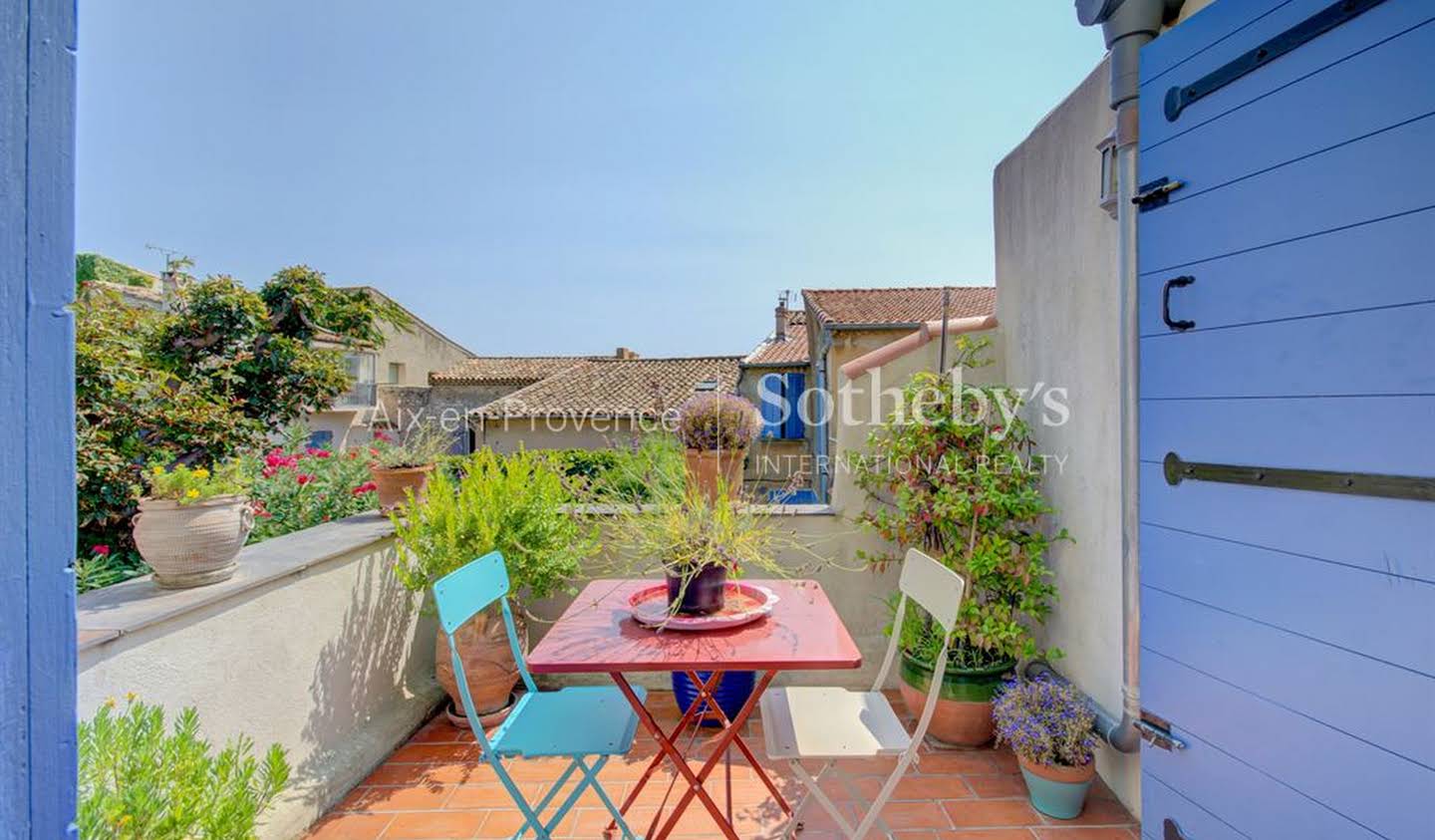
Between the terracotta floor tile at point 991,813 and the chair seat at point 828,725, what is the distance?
0.64 m

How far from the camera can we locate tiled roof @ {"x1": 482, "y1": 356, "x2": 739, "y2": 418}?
54.1 ft

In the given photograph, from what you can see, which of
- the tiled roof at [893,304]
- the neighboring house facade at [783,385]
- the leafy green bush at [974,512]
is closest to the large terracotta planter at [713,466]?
the leafy green bush at [974,512]

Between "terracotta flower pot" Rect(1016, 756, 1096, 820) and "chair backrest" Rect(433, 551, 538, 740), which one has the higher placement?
"chair backrest" Rect(433, 551, 538, 740)

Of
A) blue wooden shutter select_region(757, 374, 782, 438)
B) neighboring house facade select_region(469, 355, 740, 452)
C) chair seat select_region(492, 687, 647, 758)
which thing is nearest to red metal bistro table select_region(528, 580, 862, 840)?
chair seat select_region(492, 687, 647, 758)

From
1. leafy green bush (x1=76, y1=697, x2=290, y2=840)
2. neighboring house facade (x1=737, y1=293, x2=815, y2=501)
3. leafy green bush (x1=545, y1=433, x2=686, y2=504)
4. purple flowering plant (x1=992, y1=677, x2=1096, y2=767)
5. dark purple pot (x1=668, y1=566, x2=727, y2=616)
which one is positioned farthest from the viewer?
neighboring house facade (x1=737, y1=293, x2=815, y2=501)

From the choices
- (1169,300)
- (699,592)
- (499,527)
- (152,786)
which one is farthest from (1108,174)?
(152,786)

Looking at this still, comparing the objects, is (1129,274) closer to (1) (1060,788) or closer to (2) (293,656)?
(1) (1060,788)

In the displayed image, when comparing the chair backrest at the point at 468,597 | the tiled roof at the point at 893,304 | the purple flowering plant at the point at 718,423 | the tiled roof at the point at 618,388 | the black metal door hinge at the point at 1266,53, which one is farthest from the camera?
the tiled roof at the point at 618,388

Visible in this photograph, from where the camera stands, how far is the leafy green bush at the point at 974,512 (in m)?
2.99

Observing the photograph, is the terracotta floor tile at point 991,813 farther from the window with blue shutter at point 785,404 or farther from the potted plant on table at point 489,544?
the window with blue shutter at point 785,404

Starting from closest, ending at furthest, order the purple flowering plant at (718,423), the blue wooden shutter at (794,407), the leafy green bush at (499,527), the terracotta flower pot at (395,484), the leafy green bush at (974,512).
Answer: the leafy green bush at (974,512)
the leafy green bush at (499,527)
the terracotta flower pot at (395,484)
the purple flowering plant at (718,423)
the blue wooden shutter at (794,407)

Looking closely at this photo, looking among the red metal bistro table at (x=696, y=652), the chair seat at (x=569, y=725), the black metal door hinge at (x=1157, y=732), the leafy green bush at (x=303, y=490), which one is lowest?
the chair seat at (x=569, y=725)

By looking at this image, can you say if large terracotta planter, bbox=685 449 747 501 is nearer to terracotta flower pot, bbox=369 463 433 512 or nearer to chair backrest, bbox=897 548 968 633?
chair backrest, bbox=897 548 968 633

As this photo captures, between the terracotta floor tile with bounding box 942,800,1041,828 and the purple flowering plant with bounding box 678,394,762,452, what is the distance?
2058 millimetres
